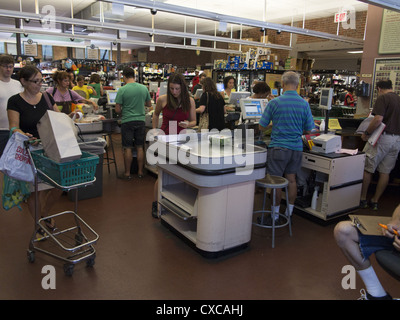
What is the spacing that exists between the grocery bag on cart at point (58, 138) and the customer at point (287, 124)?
201 centimetres

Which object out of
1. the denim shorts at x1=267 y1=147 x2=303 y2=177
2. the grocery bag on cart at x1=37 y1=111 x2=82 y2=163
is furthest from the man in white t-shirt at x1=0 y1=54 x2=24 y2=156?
the denim shorts at x1=267 y1=147 x2=303 y2=177

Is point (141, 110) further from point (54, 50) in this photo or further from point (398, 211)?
point (54, 50)

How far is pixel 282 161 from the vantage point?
3.61 m

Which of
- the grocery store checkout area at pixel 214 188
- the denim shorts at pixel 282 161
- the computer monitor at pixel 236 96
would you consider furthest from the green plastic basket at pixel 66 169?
the computer monitor at pixel 236 96

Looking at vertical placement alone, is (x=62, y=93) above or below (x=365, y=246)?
above

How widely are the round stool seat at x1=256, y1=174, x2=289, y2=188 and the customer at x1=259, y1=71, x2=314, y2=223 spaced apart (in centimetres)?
18

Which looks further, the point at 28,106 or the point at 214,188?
the point at 28,106

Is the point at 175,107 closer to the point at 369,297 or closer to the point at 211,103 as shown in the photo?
the point at 211,103

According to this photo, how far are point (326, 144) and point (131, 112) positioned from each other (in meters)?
2.87

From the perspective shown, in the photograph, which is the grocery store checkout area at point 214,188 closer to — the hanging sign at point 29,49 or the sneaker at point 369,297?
the sneaker at point 369,297

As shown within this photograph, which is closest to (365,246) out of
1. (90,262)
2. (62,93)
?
(90,262)

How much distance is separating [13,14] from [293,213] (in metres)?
6.10

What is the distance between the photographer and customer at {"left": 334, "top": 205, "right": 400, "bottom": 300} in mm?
2174

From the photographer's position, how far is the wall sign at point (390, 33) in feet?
18.3
